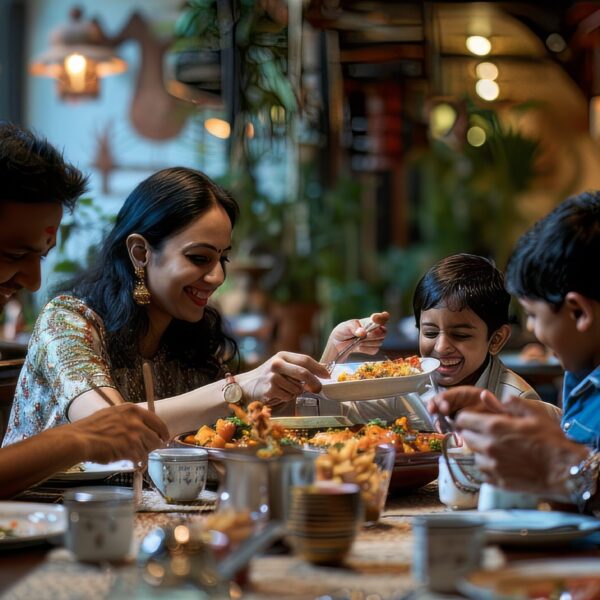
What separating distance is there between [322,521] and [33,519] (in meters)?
0.58

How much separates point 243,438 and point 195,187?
939 millimetres

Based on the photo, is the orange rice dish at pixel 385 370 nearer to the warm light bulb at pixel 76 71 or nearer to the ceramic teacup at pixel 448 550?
the ceramic teacup at pixel 448 550

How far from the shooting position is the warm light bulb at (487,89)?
803 cm

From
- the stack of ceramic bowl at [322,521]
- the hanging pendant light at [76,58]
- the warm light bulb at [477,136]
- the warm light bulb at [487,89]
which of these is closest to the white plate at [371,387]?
the stack of ceramic bowl at [322,521]

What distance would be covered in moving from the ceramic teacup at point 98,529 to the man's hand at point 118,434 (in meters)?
0.46

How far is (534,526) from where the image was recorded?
5.79 ft

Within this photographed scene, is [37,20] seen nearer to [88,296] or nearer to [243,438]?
[88,296]

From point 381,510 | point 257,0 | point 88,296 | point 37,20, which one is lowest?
point 381,510

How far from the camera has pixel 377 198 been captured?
483 inches

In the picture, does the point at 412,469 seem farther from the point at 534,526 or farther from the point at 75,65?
the point at 75,65

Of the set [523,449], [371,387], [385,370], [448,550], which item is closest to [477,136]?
[385,370]

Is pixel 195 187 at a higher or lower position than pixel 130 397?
higher

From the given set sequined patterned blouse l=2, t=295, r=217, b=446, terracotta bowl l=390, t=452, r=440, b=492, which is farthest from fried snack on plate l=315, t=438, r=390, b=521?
sequined patterned blouse l=2, t=295, r=217, b=446

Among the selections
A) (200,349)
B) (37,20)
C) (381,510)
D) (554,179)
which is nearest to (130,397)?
(200,349)
